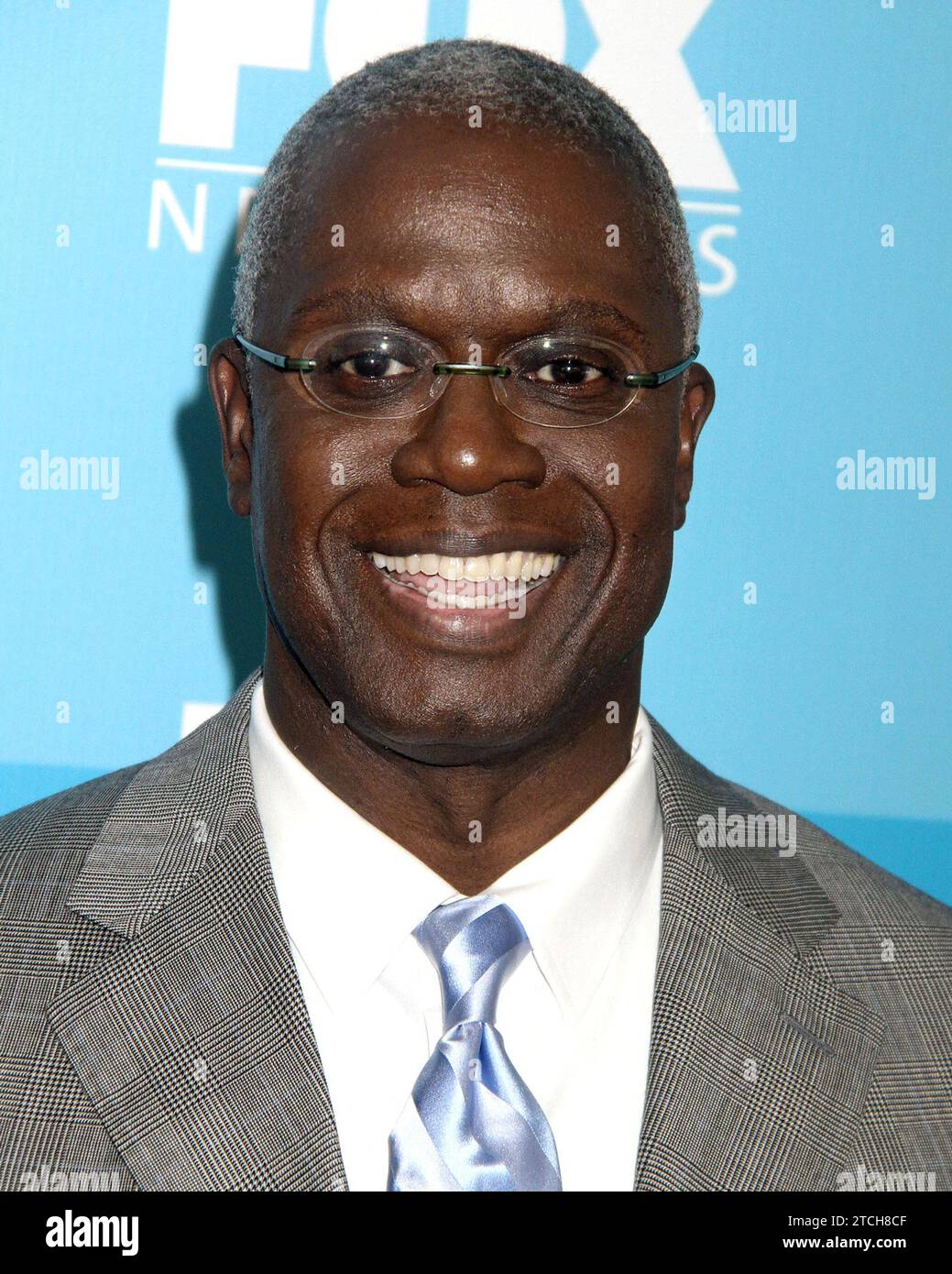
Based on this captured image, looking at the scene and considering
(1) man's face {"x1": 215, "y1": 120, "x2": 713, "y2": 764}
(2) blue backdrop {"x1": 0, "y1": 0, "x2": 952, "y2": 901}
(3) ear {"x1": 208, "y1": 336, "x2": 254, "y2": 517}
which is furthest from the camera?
(2) blue backdrop {"x1": 0, "y1": 0, "x2": 952, "y2": 901}

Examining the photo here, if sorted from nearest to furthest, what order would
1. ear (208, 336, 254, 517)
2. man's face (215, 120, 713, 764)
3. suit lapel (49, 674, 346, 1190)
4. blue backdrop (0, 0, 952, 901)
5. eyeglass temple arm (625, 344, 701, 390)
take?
1. suit lapel (49, 674, 346, 1190)
2. man's face (215, 120, 713, 764)
3. eyeglass temple arm (625, 344, 701, 390)
4. ear (208, 336, 254, 517)
5. blue backdrop (0, 0, 952, 901)

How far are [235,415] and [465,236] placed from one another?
1.68ft

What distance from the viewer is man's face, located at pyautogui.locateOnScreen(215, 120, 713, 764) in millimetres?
2104

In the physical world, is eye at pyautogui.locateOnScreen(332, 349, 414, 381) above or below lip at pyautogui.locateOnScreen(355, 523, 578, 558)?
above

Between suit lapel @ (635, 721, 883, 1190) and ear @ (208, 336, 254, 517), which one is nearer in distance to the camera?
suit lapel @ (635, 721, 883, 1190)

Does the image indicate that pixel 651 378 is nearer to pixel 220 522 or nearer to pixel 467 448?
pixel 467 448

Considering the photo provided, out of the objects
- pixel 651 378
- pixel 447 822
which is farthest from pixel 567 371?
pixel 447 822

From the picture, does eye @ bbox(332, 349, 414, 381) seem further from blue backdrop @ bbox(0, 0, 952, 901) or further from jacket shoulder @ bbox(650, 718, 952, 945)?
blue backdrop @ bbox(0, 0, 952, 901)

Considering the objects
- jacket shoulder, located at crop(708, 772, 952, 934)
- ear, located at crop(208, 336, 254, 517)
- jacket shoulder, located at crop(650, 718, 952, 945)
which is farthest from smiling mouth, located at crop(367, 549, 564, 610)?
jacket shoulder, located at crop(708, 772, 952, 934)

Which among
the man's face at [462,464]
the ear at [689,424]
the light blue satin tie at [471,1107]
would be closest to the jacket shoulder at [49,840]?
the man's face at [462,464]

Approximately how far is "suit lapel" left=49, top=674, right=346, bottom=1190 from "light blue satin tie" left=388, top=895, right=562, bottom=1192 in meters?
0.11

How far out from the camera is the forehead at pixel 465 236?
6.91 feet

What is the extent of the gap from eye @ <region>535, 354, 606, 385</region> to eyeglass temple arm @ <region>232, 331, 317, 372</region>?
30 centimetres

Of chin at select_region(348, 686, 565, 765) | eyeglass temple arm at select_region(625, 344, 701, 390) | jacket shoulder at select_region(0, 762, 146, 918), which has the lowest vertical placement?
jacket shoulder at select_region(0, 762, 146, 918)
